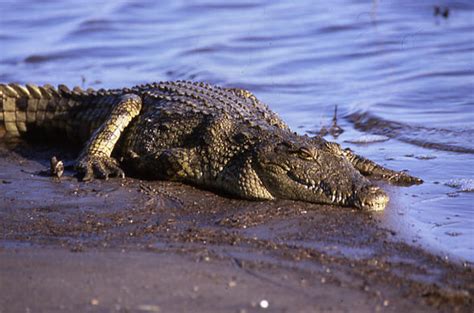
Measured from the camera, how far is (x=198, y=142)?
6.97 metres

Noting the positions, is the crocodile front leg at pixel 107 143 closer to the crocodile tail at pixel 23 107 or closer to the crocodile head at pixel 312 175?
the crocodile tail at pixel 23 107

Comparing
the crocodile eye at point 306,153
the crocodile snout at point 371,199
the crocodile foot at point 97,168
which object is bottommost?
the crocodile foot at point 97,168

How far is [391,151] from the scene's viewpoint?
8.16 m

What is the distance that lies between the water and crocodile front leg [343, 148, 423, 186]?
0.56 feet

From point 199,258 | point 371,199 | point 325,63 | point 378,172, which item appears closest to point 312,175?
point 371,199

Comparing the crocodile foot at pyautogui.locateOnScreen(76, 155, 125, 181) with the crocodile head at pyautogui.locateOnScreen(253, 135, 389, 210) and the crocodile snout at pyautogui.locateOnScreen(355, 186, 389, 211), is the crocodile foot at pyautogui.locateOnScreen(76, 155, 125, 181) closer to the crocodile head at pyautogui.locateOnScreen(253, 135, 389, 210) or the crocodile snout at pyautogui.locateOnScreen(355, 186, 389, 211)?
the crocodile head at pyautogui.locateOnScreen(253, 135, 389, 210)

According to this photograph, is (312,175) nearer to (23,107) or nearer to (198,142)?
(198,142)

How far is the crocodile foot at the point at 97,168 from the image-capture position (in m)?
6.95

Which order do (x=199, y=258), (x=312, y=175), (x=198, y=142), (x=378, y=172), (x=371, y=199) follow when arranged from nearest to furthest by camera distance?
(x=199, y=258), (x=371, y=199), (x=312, y=175), (x=198, y=142), (x=378, y=172)

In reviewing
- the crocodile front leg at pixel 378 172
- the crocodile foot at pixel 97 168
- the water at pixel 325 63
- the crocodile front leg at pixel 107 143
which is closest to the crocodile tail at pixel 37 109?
the crocodile front leg at pixel 107 143

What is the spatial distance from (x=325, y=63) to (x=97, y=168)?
5479 millimetres

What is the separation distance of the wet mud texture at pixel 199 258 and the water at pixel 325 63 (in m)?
0.51

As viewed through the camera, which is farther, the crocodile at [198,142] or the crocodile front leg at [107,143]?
the crocodile front leg at [107,143]

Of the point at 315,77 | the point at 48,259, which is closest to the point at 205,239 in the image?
the point at 48,259
